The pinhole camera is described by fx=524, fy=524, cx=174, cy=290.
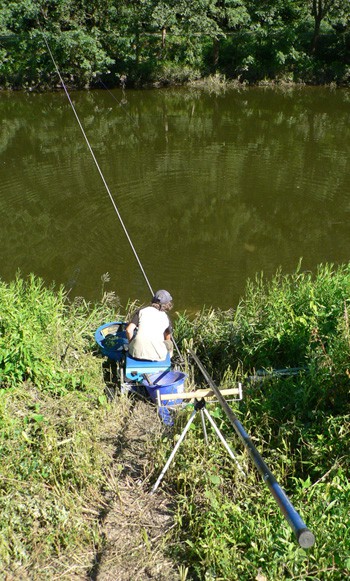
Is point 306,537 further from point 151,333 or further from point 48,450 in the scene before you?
point 151,333

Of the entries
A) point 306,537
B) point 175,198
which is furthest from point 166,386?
point 175,198

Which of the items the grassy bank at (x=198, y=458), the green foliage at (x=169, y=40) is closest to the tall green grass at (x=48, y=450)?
the grassy bank at (x=198, y=458)

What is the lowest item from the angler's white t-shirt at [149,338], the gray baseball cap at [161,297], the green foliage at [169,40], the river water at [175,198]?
the river water at [175,198]

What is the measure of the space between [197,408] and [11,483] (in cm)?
116

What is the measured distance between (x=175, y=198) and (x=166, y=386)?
21.7ft

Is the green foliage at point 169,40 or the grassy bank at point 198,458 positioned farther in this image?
the green foliage at point 169,40

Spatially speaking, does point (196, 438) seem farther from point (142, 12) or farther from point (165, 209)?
point (142, 12)

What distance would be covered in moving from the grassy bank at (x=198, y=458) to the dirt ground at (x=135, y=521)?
68mm

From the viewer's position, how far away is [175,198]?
33.3 ft

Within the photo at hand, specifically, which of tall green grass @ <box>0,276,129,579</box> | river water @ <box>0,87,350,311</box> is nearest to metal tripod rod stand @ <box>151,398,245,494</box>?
tall green grass @ <box>0,276,129,579</box>

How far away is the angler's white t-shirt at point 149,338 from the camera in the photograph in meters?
4.36

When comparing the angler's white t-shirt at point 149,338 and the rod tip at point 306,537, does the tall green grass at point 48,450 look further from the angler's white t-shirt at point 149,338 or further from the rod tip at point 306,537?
the rod tip at point 306,537

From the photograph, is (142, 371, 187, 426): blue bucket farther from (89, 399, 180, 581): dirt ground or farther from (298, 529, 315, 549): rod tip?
(298, 529, 315, 549): rod tip

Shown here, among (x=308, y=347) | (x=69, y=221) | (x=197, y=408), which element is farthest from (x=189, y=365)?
(x=69, y=221)
